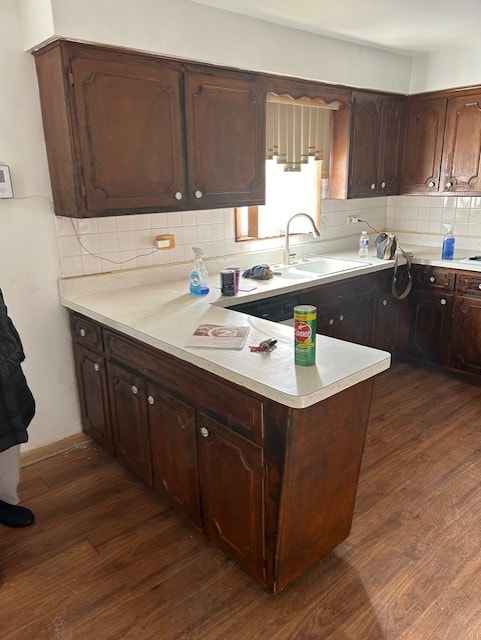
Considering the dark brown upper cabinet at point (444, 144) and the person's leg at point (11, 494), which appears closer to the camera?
the person's leg at point (11, 494)

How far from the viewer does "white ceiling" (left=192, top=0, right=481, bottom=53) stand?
8.11 ft

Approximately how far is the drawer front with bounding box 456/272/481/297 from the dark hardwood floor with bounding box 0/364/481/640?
4.03 ft

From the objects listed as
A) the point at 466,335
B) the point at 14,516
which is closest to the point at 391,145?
the point at 466,335

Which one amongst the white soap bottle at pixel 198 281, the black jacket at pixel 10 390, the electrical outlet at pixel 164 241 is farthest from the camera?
the electrical outlet at pixel 164 241

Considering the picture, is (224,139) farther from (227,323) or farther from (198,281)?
(227,323)

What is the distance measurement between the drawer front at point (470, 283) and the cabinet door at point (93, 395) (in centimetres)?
252

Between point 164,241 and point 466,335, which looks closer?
point 164,241

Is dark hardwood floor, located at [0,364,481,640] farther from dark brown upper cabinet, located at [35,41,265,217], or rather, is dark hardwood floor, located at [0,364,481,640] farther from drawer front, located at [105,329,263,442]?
dark brown upper cabinet, located at [35,41,265,217]

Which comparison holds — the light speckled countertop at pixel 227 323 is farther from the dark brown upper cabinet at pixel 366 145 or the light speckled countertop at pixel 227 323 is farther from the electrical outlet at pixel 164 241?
the dark brown upper cabinet at pixel 366 145

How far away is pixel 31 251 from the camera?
249 cm

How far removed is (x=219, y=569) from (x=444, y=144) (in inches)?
129

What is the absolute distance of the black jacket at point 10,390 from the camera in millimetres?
1822

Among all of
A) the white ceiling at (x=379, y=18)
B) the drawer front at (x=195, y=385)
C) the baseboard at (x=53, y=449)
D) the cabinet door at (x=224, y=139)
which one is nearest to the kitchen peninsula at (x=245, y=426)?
the drawer front at (x=195, y=385)

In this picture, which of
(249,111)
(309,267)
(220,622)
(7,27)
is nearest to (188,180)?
(249,111)
